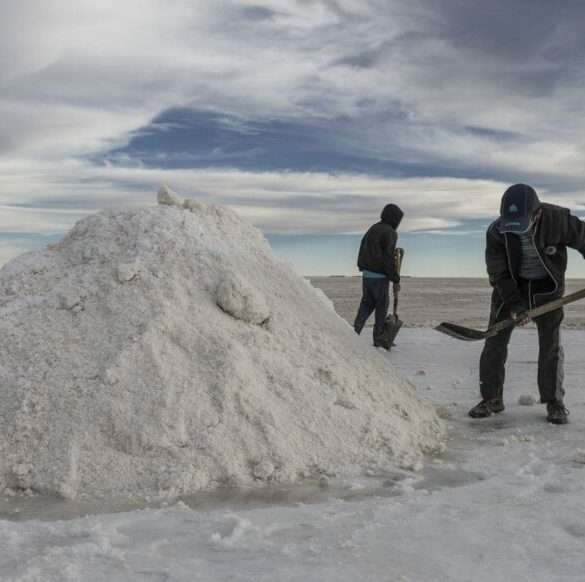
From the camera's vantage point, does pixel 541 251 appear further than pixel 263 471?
Yes

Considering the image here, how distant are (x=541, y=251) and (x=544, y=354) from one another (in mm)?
735

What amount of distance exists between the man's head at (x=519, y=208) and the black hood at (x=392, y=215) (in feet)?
12.1

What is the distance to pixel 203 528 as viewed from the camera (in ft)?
10.1

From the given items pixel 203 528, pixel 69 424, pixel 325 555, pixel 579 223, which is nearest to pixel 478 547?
pixel 325 555

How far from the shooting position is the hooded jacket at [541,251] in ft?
15.9

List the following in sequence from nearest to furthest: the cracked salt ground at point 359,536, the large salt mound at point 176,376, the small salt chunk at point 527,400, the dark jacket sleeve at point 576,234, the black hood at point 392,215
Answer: the cracked salt ground at point 359,536 < the large salt mound at point 176,376 < the dark jacket sleeve at point 576,234 < the small salt chunk at point 527,400 < the black hood at point 392,215

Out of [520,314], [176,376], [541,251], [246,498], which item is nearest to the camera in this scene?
[246,498]

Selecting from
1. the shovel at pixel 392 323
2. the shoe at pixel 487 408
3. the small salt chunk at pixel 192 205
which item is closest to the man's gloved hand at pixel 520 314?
the shoe at pixel 487 408

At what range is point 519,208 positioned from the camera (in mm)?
4750

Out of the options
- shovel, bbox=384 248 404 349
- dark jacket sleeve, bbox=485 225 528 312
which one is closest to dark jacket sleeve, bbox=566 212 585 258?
dark jacket sleeve, bbox=485 225 528 312

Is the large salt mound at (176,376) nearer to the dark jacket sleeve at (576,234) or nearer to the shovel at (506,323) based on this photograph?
the shovel at (506,323)

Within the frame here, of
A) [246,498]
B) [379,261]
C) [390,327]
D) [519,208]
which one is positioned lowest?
[246,498]

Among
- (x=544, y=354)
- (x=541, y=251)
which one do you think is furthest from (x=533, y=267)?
(x=544, y=354)

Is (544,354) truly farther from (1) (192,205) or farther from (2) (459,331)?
(1) (192,205)
